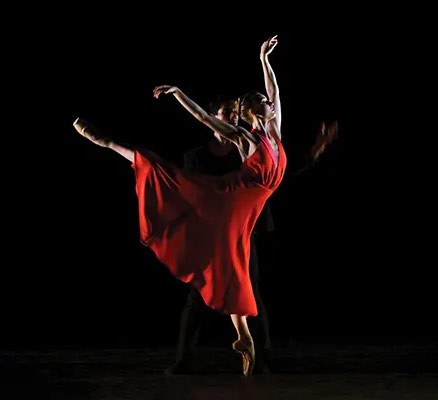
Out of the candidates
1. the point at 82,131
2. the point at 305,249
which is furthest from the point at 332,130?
the point at 305,249

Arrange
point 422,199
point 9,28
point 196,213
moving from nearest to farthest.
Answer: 1. point 196,213
2. point 9,28
3. point 422,199

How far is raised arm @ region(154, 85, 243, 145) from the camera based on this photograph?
4.13 m

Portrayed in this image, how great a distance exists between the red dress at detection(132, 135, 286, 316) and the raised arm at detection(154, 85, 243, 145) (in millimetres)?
133

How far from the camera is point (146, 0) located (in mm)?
5801

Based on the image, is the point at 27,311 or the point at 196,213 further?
the point at 27,311

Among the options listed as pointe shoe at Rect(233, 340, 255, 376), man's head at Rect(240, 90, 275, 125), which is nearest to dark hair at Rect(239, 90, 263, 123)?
man's head at Rect(240, 90, 275, 125)

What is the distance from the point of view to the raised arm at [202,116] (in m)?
4.13

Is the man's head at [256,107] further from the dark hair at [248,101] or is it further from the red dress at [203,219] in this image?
the red dress at [203,219]

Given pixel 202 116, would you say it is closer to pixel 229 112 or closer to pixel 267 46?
pixel 229 112

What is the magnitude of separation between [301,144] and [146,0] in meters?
1.25

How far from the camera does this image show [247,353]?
4211 millimetres

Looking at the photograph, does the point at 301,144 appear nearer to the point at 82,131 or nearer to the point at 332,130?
the point at 332,130

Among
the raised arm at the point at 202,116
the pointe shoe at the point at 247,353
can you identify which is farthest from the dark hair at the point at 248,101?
the pointe shoe at the point at 247,353

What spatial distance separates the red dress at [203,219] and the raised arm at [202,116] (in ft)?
0.43
